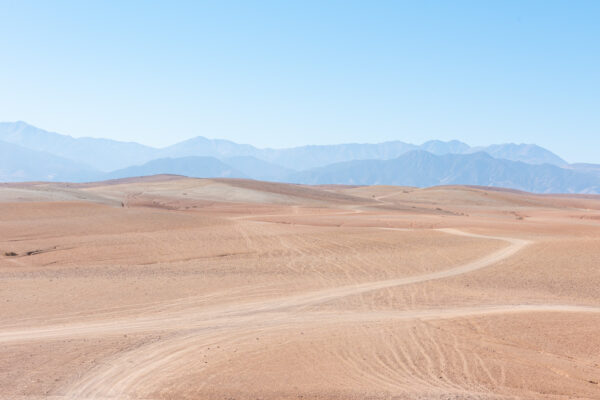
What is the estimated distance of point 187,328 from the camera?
14234 millimetres

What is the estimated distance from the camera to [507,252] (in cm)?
2697

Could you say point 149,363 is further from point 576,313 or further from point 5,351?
point 576,313

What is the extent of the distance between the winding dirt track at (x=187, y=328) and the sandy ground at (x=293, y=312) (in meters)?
0.06

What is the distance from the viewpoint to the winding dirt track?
34.0ft

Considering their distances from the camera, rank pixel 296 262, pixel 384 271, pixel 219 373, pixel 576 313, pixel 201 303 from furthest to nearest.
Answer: pixel 296 262 < pixel 384 271 < pixel 201 303 < pixel 576 313 < pixel 219 373

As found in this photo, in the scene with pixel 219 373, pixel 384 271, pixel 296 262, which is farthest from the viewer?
pixel 296 262

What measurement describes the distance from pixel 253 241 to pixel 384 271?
927cm

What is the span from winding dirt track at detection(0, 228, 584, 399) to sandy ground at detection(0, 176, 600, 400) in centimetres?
6

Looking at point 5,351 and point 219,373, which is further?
point 5,351

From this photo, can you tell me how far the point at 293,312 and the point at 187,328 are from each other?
3448mm

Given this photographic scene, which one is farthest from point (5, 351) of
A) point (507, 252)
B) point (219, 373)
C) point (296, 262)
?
point (507, 252)

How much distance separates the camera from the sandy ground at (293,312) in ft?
34.1

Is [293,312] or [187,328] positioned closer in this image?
[187,328]

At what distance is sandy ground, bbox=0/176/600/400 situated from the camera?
10.4 m
